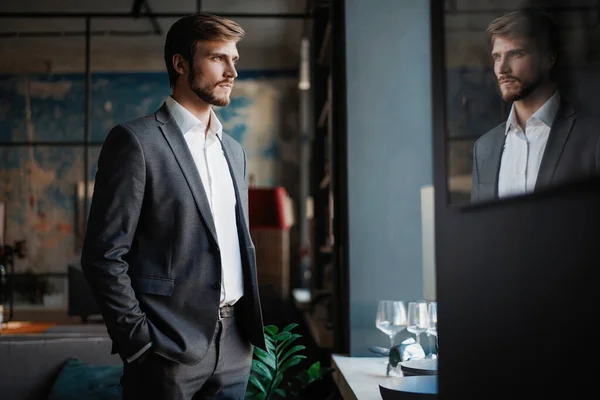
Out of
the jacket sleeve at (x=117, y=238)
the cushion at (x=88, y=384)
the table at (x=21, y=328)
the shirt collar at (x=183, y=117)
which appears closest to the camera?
the jacket sleeve at (x=117, y=238)

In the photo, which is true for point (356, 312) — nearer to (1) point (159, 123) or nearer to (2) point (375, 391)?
(2) point (375, 391)

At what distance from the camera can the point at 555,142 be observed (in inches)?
38.6

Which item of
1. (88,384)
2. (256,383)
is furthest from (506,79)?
(88,384)

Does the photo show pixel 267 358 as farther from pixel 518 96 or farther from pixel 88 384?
pixel 518 96

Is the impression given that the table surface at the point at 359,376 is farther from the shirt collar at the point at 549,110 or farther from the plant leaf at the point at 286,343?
the shirt collar at the point at 549,110

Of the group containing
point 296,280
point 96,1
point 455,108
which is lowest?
point 296,280

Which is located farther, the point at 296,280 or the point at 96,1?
the point at 296,280

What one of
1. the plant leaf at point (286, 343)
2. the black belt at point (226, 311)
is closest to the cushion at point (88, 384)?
the plant leaf at point (286, 343)

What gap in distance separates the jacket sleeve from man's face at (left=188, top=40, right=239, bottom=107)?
1.00ft

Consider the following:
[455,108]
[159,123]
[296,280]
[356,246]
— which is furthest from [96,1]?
[455,108]

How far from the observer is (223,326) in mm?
1908

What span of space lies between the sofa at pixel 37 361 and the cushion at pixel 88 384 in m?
0.04

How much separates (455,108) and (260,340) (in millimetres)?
957

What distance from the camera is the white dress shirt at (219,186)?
1.96 m
